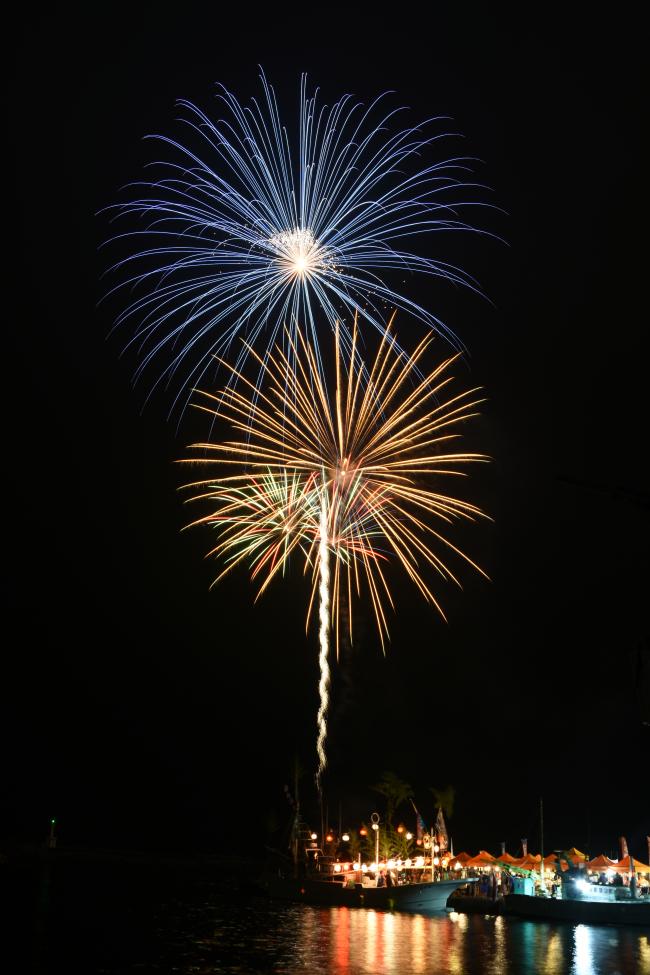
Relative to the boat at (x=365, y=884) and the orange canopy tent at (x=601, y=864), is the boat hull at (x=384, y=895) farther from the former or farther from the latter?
the orange canopy tent at (x=601, y=864)

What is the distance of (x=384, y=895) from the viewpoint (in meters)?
66.7

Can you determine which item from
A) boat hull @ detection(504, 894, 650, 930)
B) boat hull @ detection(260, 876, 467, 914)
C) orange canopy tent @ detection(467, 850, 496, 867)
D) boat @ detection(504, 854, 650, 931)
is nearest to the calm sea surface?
boat hull @ detection(504, 894, 650, 930)

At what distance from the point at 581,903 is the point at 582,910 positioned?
0.38 meters

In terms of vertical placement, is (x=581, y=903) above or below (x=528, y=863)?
below

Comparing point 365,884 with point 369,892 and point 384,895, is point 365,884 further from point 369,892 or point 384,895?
point 384,895

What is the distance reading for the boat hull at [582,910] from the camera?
51375mm

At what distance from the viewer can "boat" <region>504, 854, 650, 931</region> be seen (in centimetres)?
5181

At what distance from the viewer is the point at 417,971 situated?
35.2 m

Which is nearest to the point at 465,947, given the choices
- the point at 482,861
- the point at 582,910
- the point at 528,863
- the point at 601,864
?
the point at 582,910

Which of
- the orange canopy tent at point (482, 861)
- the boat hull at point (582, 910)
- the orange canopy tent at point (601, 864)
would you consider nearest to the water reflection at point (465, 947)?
the boat hull at point (582, 910)

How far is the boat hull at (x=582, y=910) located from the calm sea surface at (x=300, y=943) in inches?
25.2

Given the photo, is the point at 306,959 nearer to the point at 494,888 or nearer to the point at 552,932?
the point at 552,932

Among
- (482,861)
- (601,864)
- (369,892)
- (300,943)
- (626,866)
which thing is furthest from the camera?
(482,861)

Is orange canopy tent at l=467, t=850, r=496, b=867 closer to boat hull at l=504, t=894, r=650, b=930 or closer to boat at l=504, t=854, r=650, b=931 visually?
boat at l=504, t=854, r=650, b=931
